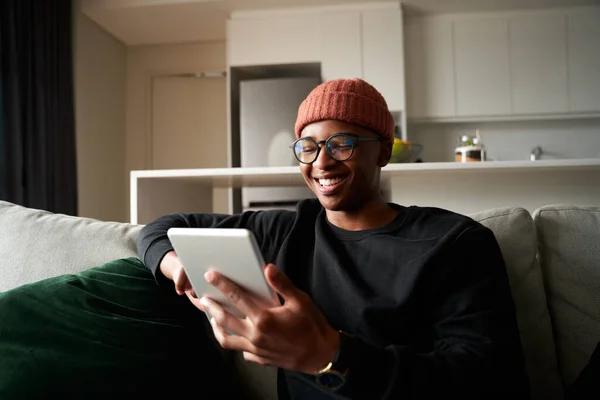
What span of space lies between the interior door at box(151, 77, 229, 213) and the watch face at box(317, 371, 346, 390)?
361 cm

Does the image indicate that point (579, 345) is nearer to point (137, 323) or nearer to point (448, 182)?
point (137, 323)

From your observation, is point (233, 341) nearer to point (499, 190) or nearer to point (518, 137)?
point (499, 190)

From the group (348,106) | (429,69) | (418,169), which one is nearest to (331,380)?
(348,106)

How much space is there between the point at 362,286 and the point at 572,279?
46 cm

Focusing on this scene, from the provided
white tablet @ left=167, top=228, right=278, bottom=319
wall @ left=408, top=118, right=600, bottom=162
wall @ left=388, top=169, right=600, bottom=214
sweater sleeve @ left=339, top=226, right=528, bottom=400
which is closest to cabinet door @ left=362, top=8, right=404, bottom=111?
wall @ left=408, top=118, right=600, bottom=162

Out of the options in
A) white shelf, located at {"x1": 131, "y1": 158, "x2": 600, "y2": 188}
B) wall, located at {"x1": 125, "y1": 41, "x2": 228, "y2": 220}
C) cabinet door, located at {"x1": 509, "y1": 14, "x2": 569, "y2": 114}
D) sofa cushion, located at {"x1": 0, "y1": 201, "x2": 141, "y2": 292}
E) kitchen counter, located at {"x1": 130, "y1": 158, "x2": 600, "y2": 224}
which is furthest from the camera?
wall, located at {"x1": 125, "y1": 41, "x2": 228, "y2": 220}

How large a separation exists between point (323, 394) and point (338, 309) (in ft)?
0.49

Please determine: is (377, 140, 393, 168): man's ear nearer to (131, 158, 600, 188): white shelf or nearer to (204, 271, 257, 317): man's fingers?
(204, 271, 257, 317): man's fingers

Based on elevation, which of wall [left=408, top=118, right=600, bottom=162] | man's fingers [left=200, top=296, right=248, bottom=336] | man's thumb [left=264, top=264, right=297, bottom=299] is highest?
wall [left=408, top=118, right=600, bottom=162]

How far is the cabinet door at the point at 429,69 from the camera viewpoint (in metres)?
3.54

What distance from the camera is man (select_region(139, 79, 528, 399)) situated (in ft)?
2.13

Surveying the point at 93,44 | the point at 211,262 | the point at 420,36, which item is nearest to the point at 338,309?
the point at 211,262

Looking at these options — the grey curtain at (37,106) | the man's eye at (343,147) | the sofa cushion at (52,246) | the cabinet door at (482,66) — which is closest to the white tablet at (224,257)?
the man's eye at (343,147)

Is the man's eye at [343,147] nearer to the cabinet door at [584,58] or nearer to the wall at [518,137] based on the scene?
the wall at [518,137]
